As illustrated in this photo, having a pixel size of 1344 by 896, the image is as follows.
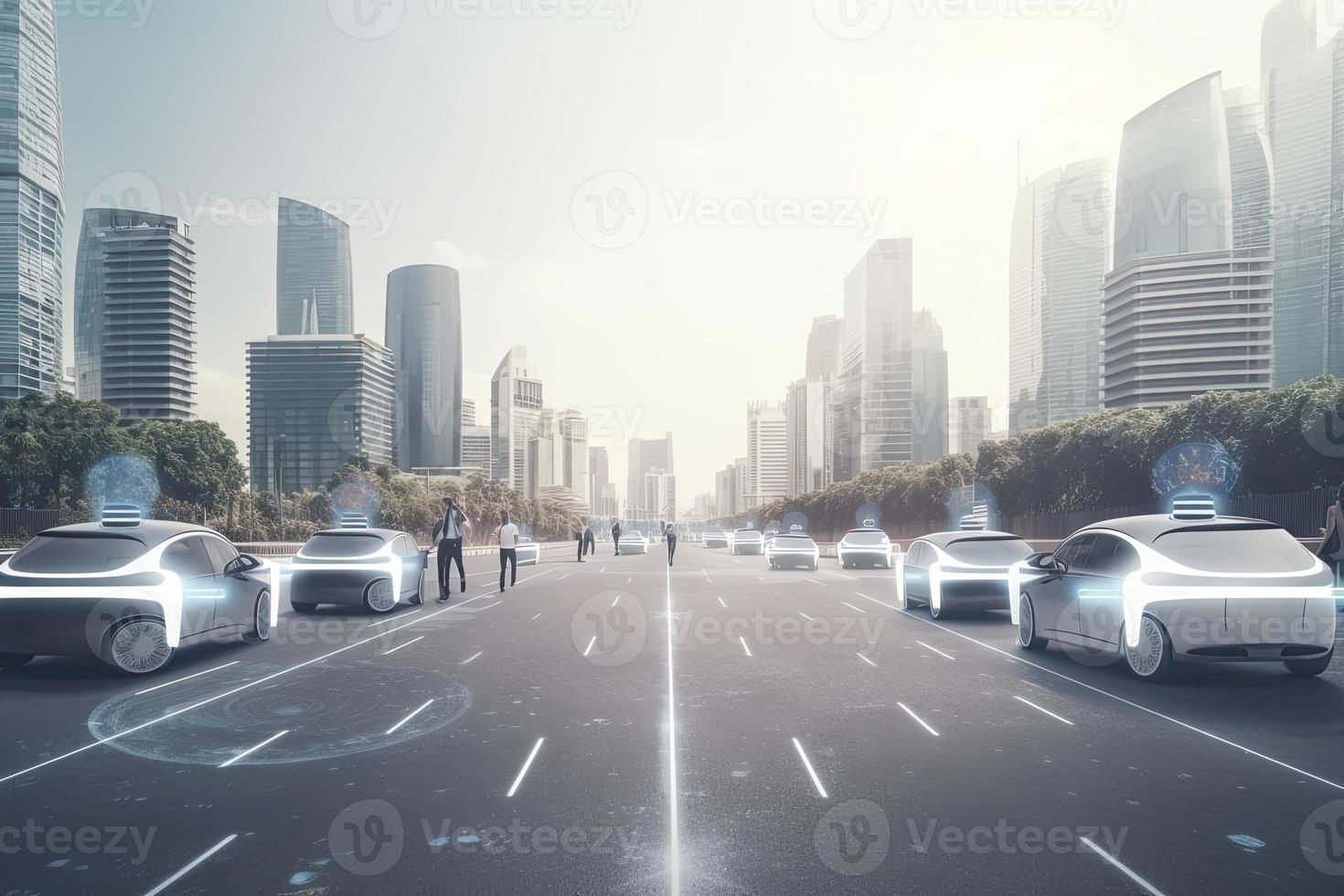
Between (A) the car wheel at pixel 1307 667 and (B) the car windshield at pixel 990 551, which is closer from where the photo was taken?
(A) the car wheel at pixel 1307 667

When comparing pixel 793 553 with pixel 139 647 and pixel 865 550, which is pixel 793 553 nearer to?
pixel 865 550

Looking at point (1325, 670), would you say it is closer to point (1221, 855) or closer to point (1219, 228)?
point (1221, 855)

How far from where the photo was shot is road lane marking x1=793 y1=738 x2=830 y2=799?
18.6ft

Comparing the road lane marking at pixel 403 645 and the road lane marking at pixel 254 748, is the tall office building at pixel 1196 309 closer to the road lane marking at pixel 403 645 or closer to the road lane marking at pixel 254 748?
the road lane marking at pixel 403 645

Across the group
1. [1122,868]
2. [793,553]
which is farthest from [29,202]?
[1122,868]

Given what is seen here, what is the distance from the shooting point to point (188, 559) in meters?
10.5

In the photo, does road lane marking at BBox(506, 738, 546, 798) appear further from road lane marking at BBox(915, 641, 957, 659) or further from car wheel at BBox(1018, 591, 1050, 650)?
car wheel at BBox(1018, 591, 1050, 650)

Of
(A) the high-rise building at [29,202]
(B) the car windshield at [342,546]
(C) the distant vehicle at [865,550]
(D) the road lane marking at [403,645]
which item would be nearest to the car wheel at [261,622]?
(D) the road lane marking at [403,645]

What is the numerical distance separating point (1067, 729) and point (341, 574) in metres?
12.2

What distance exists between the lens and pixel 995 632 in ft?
45.0

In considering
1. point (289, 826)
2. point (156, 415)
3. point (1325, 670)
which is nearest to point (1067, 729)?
point (1325, 670)

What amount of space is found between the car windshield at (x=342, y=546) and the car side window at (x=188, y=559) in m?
4.40

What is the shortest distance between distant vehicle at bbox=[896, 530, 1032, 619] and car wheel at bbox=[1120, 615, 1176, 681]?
497cm

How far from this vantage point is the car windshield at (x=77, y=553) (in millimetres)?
9319
